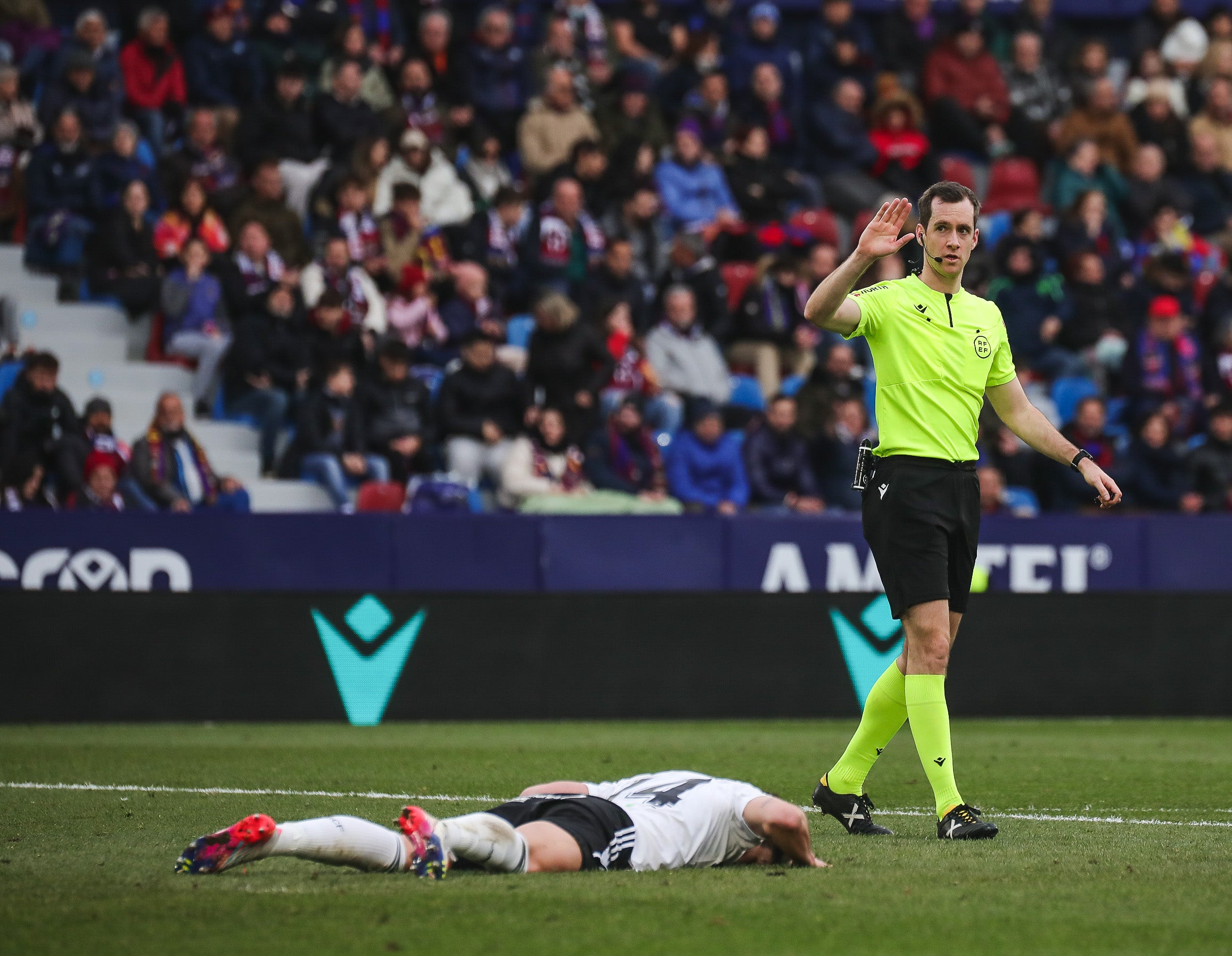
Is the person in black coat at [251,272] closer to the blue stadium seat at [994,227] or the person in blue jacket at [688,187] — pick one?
the person in blue jacket at [688,187]

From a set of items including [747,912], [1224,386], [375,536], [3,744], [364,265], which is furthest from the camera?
[1224,386]

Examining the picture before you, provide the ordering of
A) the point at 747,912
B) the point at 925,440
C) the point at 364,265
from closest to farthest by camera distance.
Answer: the point at 747,912 < the point at 925,440 < the point at 364,265

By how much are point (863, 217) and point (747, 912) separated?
1457 centimetres

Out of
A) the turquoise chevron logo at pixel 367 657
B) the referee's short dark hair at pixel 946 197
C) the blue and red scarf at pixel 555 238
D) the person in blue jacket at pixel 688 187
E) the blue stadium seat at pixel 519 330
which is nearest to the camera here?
the referee's short dark hair at pixel 946 197

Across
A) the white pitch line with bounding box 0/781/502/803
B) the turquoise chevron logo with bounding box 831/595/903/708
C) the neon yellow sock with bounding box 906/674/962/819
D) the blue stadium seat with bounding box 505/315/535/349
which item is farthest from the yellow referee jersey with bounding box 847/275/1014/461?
the blue stadium seat with bounding box 505/315/535/349

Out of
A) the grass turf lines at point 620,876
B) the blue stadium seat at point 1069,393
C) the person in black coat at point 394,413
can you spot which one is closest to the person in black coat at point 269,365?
the person in black coat at point 394,413

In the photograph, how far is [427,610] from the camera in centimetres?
1332

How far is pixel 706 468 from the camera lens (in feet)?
51.0

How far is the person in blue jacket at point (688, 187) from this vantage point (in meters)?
18.5

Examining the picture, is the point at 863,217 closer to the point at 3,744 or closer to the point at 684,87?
the point at 684,87

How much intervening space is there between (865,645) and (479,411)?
399 centimetres

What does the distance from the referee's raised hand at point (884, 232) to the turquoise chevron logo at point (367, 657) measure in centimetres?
733

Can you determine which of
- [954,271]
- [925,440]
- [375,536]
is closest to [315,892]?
[925,440]

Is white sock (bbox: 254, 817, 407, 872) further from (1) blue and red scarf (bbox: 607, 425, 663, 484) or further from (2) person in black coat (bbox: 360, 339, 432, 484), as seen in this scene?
(1) blue and red scarf (bbox: 607, 425, 663, 484)
